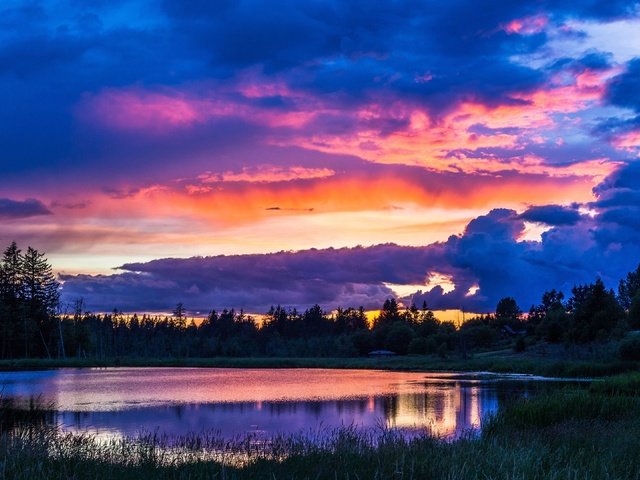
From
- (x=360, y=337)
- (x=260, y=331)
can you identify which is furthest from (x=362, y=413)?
(x=260, y=331)

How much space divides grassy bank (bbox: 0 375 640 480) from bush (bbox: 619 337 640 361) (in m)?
48.9

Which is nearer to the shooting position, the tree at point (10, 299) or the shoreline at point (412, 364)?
the shoreline at point (412, 364)

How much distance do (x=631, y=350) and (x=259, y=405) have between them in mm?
43466

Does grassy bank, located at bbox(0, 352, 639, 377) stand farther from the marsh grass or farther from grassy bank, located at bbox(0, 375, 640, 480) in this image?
grassy bank, located at bbox(0, 375, 640, 480)

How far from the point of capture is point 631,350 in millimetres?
67625

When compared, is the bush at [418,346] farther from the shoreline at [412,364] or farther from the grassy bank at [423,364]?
the shoreline at [412,364]

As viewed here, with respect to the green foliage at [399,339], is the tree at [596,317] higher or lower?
higher

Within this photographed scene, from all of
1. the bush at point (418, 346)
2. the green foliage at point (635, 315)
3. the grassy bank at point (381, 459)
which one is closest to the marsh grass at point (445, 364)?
the green foliage at point (635, 315)

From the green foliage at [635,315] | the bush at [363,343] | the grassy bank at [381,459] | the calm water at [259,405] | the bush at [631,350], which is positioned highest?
the green foliage at [635,315]

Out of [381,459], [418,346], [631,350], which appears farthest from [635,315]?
[381,459]

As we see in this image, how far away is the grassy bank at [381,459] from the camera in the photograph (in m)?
14.1

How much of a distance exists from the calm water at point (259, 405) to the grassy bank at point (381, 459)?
234 inches

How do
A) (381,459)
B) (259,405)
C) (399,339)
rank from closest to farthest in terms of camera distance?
(381,459)
(259,405)
(399,339)

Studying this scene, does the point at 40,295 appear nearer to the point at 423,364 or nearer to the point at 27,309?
the point at 27,309
